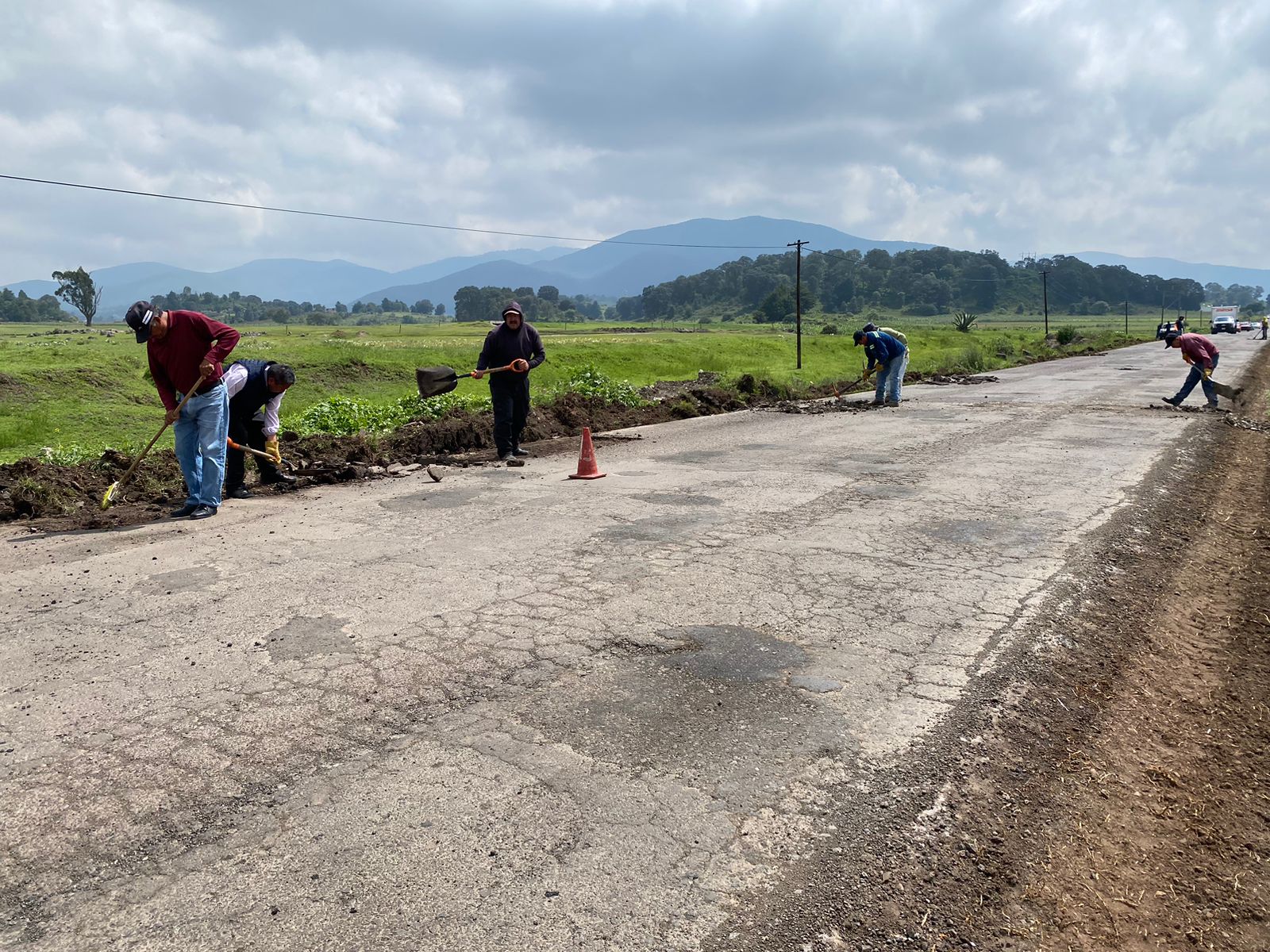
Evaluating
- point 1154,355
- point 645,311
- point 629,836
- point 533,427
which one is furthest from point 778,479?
point 645,311

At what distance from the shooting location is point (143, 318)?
7695 mm

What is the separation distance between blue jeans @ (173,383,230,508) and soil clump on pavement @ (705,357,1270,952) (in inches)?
261

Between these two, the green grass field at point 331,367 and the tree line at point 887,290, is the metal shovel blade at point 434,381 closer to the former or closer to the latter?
the green grass field at point 331,367

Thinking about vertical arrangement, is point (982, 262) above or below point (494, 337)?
above

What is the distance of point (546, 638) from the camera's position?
15.8ft

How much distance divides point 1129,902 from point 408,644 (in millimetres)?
3340

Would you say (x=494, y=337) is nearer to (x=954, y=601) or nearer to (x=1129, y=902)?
(x=954, y=601)

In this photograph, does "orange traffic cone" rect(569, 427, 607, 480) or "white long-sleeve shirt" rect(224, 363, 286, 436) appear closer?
"white long-sleeve shirt" rect(224, 363, 286, 436)

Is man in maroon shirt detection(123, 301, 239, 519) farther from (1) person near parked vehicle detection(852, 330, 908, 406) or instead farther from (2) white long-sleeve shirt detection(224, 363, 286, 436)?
(1) person near parked vehicle detection(852, 330, 908, 406)

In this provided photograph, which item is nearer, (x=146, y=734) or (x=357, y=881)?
(x=357, y=881)

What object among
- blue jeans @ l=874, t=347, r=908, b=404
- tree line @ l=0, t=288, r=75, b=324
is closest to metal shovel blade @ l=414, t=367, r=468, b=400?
blue jeans @ l=874, t=347, r=908, b=404

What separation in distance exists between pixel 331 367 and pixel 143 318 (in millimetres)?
21796

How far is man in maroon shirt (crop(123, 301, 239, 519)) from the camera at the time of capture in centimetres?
793

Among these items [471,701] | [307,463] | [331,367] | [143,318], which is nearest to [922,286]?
[331,367]
